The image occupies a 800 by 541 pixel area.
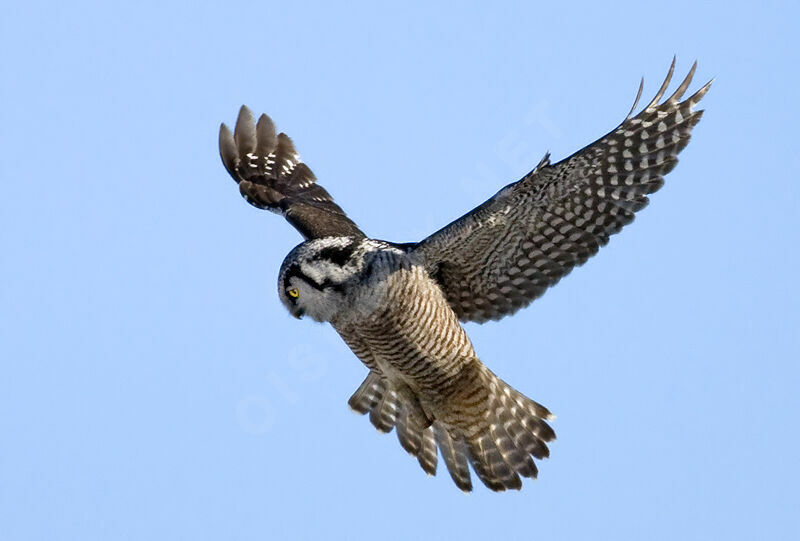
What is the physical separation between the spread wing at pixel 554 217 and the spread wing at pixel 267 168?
182 cm

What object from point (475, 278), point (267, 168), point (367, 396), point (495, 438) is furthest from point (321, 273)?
point (267, 168)

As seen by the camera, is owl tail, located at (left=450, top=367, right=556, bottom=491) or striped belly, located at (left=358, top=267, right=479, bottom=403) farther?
owl tail, located at (left=450, top=367, right=556, bottom=491)

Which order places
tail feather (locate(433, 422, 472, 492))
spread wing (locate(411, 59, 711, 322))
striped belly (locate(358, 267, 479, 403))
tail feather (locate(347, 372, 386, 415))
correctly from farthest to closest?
tail feather (locate(347, 372, 386, 415)) → tail feather (locate(433, 422, 472, 492)) → striped belly (locate(358, 267, 479, 403)) → spread wing (locate(411, 59, 711, 322))

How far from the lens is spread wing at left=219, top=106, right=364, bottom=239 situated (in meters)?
11.8

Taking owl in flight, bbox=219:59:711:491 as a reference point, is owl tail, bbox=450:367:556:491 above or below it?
below

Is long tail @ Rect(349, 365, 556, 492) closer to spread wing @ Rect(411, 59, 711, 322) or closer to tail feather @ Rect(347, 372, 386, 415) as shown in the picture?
tail feather @ Rect(347, 372, 386, 415)

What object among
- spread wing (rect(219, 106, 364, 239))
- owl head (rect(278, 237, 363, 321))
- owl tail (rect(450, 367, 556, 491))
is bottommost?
owl tail (rect(450, 367, 556, 491))

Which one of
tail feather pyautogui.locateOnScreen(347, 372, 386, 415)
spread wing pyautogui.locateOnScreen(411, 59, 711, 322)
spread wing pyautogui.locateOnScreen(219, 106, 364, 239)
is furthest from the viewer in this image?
spread wing pyautogui.locateOnScreen(219, 106, 364, 239)

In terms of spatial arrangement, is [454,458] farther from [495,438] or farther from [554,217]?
[554,217]

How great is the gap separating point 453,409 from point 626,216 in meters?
2.14

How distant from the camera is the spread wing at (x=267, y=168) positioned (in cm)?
1180

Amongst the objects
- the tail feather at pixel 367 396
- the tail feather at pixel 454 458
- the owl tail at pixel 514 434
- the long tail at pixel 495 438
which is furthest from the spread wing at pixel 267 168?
the owl tail at pixel 514 434

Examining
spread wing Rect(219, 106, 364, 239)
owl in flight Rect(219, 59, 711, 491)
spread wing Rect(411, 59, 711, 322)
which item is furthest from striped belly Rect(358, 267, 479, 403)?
spread wing Rect(219, 106, 364, 239)

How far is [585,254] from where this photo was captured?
9.99 metres
